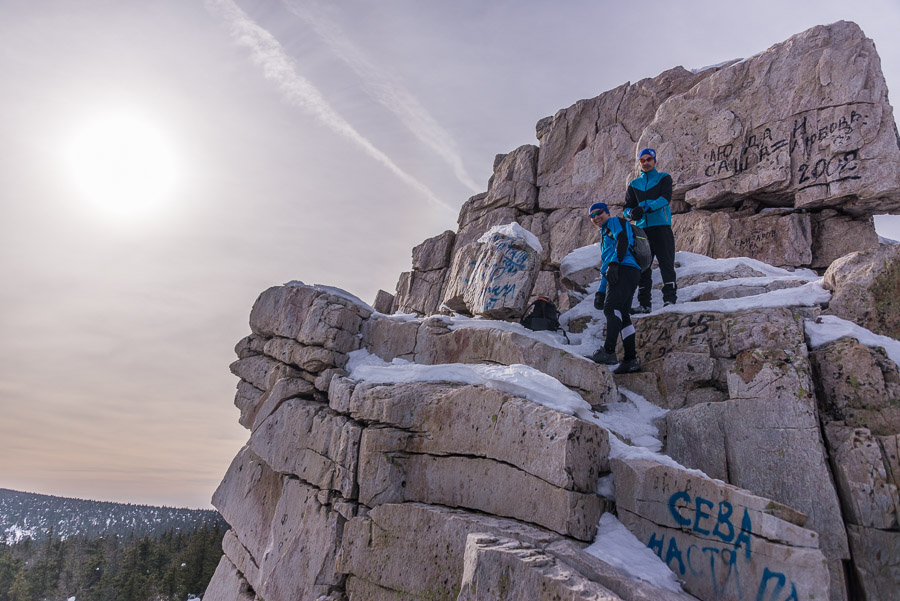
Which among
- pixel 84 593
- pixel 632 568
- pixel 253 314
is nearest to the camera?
pixel 632 568

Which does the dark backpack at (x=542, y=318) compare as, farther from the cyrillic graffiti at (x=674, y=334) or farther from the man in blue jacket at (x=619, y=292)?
the cyrillic graffiti at (x=674, y=334)

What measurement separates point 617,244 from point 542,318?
2067 millimetres

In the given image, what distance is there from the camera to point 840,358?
6785mm

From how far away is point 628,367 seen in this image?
8703mm

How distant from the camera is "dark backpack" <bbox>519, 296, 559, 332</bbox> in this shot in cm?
991

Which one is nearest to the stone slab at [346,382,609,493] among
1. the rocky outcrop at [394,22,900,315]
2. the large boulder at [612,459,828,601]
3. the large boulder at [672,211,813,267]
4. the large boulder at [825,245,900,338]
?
the large boulder at [612,459,828,601]

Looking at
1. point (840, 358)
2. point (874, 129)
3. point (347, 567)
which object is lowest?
point (347, 567)

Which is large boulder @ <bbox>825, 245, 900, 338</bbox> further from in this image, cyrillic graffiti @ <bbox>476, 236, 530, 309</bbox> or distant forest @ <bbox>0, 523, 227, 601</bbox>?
distant forest @ <bbox>0, 523, 227, 601</bbox>

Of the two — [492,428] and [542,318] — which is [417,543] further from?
[542,318]

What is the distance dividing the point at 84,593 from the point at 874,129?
229 feet

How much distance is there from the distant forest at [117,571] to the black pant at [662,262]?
45.2 m

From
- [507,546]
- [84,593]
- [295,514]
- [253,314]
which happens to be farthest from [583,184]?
[84,593]

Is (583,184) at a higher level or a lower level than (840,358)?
higher

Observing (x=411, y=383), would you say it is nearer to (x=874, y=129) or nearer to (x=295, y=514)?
(x=295, y=514)
